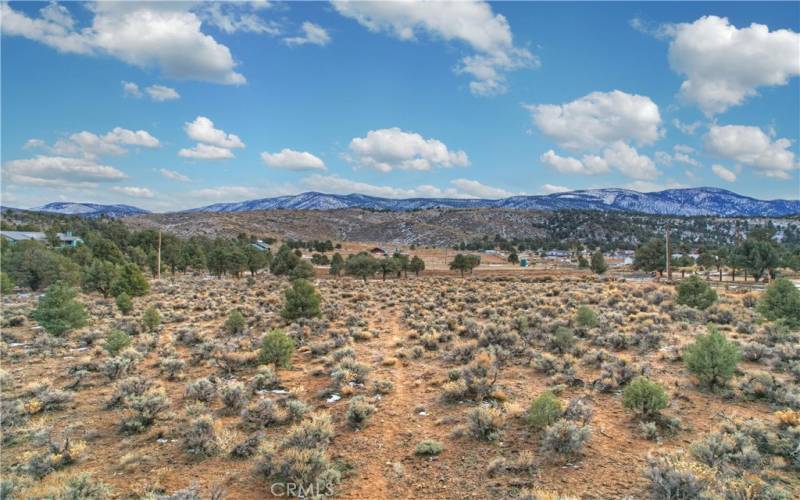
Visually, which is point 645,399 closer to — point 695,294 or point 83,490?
point 83,490

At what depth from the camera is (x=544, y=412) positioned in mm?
8906

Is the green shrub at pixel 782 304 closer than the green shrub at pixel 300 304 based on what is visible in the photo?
Yes

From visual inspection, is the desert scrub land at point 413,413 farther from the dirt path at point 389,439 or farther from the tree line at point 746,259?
the tree line at point 746,259

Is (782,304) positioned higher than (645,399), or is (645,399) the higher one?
(782,304)

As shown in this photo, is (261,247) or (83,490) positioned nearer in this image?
(83,490)

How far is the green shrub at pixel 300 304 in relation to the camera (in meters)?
21.8

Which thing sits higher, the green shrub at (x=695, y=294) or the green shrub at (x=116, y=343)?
the green shrub at (x=695, y=294)

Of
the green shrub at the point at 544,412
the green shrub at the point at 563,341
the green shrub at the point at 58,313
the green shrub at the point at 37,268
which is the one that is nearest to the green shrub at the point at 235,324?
the green shrub at the point at 58,313

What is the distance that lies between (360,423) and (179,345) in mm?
11661

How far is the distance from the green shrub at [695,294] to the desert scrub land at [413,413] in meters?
5.30

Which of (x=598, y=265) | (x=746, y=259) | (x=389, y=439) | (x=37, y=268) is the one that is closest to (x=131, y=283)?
(x=37, y=268)

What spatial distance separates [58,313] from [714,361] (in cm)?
2431

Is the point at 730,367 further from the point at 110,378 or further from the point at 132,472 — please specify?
the point at 110,378

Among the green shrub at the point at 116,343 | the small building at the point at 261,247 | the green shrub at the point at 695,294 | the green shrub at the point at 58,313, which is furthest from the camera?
the small building at the point at 261,247
